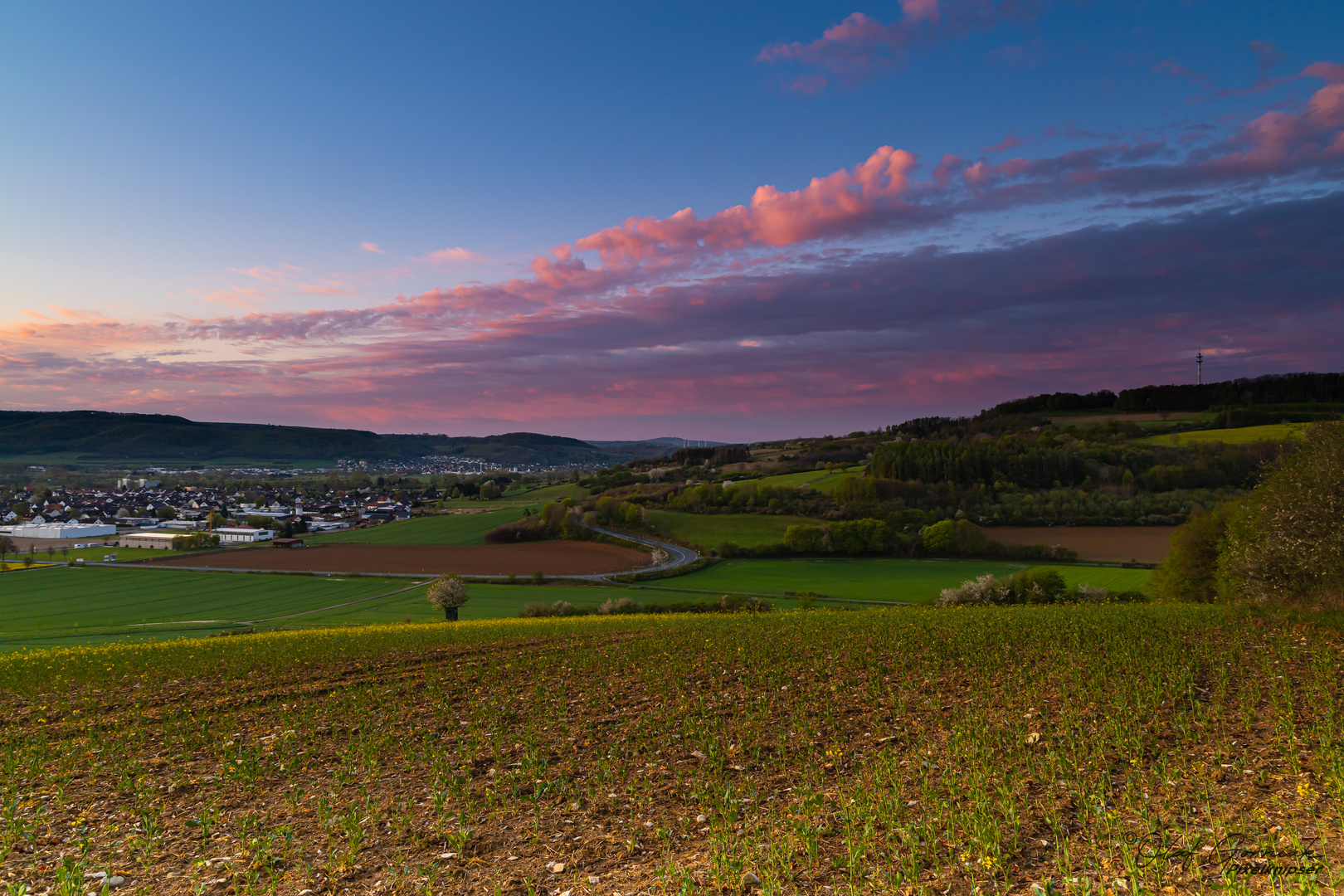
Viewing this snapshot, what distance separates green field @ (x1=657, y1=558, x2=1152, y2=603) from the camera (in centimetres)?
5866

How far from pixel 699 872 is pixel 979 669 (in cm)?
1008

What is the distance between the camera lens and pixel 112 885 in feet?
22.3

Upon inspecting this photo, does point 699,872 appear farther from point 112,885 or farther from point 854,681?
point 854,681

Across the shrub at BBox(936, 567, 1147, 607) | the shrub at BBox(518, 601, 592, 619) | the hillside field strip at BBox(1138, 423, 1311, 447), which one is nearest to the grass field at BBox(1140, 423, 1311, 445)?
the hillside field strip at BBox(1138, 423, 1311, 447)

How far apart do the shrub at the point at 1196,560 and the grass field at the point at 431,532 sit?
84.7 m

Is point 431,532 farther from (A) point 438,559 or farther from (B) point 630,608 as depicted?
(B) point 630,608

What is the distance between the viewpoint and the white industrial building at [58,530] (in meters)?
118

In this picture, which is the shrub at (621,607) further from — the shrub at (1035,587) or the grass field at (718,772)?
the grass field at (718,772)

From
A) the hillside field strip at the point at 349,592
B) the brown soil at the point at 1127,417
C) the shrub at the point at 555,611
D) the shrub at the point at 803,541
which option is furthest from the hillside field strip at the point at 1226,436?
the shrub at the point at 555,611

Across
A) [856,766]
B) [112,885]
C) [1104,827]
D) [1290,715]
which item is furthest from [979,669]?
[112,885]

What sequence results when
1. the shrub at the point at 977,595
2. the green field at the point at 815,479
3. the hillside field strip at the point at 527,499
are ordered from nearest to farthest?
1. the shrub at the point at 977,595
2. the green field at the point at 815,479
3. the hillside field strip at the point at 527,499

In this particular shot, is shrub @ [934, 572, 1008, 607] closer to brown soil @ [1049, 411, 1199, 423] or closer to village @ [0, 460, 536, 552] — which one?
village @ [0, 460, 536, 552]

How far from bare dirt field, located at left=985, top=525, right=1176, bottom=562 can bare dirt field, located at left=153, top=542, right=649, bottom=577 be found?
47.6 meters

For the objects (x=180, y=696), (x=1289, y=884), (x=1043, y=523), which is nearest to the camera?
(x=1289, y=884)
